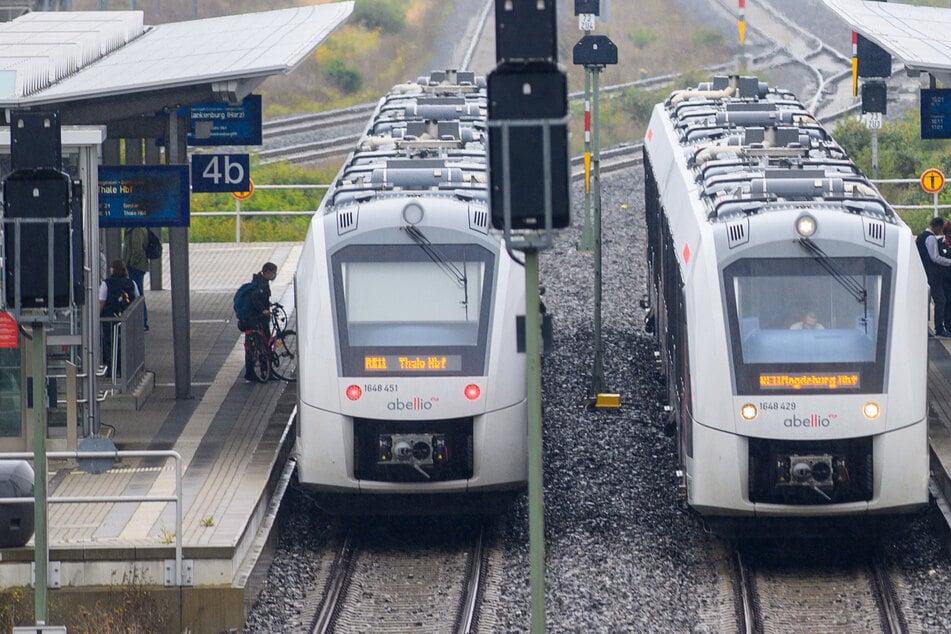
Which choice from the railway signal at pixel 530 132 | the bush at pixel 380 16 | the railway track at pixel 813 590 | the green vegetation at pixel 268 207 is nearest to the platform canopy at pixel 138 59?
the railway track at pixel 813 590

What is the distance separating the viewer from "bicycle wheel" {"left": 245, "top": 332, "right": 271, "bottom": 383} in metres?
18.7

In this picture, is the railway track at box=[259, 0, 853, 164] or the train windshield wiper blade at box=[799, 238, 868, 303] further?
the railway track at box=[259, 0, 853, 164]

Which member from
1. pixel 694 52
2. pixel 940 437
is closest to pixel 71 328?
pixel 940 437

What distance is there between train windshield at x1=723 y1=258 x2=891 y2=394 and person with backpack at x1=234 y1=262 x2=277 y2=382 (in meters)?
6.90

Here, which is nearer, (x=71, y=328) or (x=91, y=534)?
(x=91, y=534)

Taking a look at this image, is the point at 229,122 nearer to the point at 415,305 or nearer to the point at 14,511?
the point at 415,305

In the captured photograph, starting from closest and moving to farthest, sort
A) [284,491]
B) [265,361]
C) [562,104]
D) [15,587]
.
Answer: [562,104], [15,587], [284,491], [265,361]

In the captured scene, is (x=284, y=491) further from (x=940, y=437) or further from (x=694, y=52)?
(x=694, y=52)

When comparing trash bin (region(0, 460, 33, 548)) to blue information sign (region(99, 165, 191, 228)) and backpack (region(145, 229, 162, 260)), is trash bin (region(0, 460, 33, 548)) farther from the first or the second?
backpack (region(145, 229, 162, 260))

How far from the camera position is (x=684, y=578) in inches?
548

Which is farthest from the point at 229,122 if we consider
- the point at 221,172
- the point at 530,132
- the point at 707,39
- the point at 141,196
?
the point at 707,39

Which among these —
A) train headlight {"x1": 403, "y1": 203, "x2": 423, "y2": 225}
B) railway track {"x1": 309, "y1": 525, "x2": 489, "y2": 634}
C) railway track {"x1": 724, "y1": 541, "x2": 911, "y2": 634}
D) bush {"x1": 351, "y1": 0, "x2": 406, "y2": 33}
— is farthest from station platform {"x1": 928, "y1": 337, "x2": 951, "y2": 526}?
bush {"x1": 351, "y1": 0, "x2": 406, "y2": 33}

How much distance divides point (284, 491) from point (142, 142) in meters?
9.38

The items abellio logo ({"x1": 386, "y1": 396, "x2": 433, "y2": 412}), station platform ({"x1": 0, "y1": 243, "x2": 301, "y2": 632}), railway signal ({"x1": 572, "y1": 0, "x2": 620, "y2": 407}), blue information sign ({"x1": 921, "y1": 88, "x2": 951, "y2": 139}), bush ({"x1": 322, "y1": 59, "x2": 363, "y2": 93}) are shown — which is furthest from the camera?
bush ({"x1": 322, "y1": 59, "x2": 363, "y2": 93})
